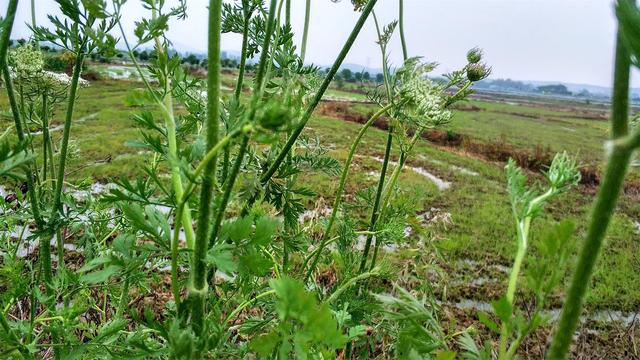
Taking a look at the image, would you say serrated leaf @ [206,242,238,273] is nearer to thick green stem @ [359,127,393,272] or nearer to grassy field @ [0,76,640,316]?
grassy field @ [0,76,640,316]

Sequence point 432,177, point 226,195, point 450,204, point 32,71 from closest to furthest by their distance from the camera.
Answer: point 226,195
point 32,71
point 450,204
point 432,177

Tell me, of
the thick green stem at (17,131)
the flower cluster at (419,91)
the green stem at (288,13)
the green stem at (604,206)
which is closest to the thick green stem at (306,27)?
the green stem at (288,13)

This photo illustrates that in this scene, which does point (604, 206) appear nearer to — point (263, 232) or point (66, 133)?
point (263, 232)

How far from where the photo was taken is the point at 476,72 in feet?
5.71

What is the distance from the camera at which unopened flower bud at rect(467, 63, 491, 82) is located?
174 centimetres

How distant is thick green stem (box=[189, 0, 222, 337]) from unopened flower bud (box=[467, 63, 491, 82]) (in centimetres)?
122

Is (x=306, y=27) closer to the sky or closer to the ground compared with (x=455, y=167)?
closer to the sky

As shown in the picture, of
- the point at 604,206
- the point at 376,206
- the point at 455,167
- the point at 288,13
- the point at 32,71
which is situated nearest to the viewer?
the point at 604,206

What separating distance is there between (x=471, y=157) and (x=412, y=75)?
16811mm

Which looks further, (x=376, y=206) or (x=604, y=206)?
(x=376, y=206)

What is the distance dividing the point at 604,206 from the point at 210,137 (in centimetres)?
57

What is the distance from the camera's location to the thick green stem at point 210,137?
0.77m

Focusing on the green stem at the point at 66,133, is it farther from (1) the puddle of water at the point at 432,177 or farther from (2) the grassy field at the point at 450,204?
(1) the puddle of water at the point at 432,177

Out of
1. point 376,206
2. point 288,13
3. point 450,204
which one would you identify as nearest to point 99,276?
point 288,13
